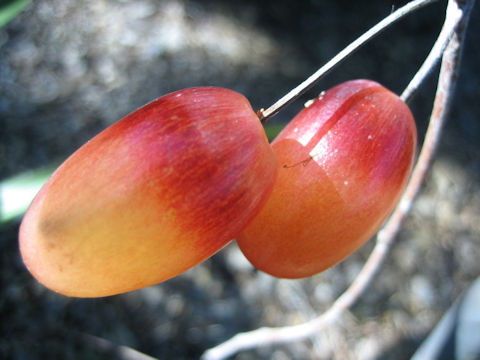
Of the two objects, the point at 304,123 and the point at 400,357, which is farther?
the point at 400,357

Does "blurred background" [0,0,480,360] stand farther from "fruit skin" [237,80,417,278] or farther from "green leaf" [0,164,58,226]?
"fruit skin" [237,80,417,278]

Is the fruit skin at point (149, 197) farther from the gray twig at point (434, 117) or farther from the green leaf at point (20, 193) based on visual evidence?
the green leaf at point (20, 193)

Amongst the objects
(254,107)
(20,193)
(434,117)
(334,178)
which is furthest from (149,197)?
(254,107)

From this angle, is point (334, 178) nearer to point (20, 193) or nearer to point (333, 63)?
point (333, 63)

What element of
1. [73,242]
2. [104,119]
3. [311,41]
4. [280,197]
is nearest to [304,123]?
[280,197]

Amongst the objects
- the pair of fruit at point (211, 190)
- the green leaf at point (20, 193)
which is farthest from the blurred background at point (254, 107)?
the pair of fruit at point (211, 190)

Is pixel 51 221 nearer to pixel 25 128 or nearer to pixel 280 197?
pixel 280 197

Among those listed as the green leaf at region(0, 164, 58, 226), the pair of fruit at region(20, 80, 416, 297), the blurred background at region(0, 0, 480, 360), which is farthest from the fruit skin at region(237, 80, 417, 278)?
the blurred background at region(0, 0, 480, 360)
